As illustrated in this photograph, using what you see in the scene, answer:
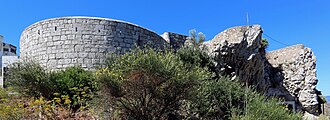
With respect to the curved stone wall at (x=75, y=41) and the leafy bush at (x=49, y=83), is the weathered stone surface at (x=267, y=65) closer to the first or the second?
the curved stone wall at (x=75, y=41)

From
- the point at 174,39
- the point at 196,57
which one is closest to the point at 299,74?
the point at 174,39

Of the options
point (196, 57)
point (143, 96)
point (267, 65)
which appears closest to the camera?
point (143, 96)

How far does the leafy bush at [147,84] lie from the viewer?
6.99 metres

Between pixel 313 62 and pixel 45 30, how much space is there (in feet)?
49.1

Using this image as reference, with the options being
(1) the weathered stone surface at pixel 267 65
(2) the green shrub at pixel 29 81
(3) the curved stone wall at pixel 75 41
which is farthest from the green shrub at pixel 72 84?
(1) the weathered stone surface at pixel 267 65

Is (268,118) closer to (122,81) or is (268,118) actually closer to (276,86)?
(122,81)

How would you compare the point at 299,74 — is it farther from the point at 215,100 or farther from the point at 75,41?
the point at 75,41

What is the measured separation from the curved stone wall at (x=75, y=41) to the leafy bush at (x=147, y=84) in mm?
3935

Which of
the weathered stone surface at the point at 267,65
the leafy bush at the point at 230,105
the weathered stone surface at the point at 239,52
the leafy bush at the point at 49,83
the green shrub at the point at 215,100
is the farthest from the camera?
the weathered stone surface at the point at 267,65

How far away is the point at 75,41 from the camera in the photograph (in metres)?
11.3

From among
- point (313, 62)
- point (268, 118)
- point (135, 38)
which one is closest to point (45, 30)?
point (135, 38)

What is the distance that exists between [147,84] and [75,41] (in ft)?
17.6

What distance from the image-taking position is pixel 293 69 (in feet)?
58.0

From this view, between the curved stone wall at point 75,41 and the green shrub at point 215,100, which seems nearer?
the green shrub at point 215,100
